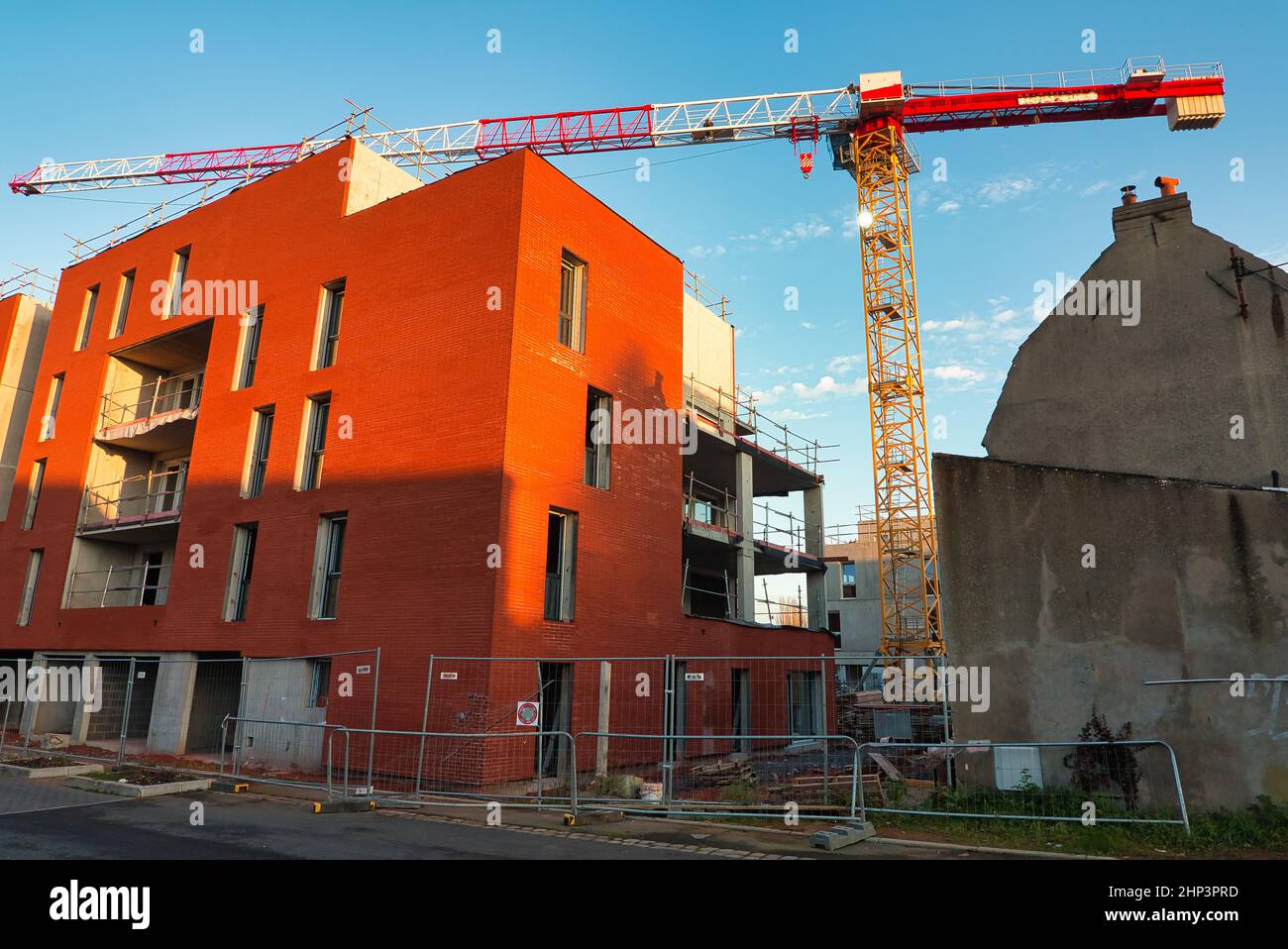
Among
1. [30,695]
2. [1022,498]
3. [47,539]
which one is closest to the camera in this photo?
[1022,498]

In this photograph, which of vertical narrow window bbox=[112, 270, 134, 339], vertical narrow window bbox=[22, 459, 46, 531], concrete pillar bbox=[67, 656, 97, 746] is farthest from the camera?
vertical narrow window bbox=[22, 459, 46, 531]

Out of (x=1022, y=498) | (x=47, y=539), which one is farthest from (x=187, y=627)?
(x=1022, y=498)

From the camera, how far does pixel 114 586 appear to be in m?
24.7

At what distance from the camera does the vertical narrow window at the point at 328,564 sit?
17.3 m

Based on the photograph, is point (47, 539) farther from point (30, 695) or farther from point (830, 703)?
point (830, 703)

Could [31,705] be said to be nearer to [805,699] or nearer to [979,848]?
[805,699]

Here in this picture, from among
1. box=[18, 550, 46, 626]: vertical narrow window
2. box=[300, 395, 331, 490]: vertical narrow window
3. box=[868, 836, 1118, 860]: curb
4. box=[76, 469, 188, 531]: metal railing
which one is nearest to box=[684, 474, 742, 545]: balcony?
box=[300, 395, 331, 490]: vertical narrow window

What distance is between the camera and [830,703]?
77.9 ft

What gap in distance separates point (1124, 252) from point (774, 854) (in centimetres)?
966

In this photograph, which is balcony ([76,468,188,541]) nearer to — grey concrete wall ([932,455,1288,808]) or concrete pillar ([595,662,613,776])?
concrete pillar ([595,662,613,776])

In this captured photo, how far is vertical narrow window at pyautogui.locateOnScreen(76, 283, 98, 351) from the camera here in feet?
86.3

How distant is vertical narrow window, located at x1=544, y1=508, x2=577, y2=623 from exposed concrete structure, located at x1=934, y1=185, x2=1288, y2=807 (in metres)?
8.06

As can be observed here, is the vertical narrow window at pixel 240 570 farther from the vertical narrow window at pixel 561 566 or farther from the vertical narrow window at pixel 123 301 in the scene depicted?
the vertical narrow window at pixel 123 301
